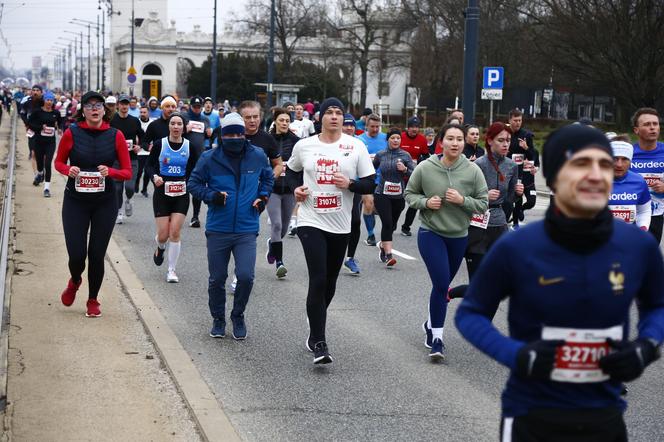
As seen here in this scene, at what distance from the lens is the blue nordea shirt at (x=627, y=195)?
288 inches

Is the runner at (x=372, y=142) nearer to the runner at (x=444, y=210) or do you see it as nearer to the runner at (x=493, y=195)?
the runner at (x=493, y=195)

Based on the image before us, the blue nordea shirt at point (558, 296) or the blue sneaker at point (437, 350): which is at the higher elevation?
the blue nordea shirt at point (558, 296)

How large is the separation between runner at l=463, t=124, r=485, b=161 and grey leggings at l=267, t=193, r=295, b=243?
2068 mm

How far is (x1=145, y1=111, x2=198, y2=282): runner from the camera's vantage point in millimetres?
10828

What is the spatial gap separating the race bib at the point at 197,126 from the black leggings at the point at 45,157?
4067mm

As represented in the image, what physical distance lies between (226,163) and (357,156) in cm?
112

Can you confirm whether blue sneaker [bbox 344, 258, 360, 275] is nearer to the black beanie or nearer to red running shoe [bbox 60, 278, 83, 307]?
red running shoe [bbox 60, 278, 83, 307]

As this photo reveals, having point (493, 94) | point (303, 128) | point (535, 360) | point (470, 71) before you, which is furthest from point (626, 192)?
point (493, 94)

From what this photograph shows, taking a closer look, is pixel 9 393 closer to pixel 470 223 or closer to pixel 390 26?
pixel 470 223

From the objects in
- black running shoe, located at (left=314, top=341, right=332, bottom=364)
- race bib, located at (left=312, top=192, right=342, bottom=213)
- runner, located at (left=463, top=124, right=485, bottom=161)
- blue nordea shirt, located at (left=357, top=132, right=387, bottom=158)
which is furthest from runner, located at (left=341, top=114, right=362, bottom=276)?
black running shoe, located at (left=314, top=341, right=332, bottom=364)

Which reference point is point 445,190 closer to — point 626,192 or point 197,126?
point 626,192

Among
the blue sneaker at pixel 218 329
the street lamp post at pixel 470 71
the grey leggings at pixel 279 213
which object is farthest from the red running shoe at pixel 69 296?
the street lamp post at pixel 470 71

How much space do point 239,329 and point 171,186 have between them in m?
3.08

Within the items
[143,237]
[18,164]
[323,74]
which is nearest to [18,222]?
[143,237]
